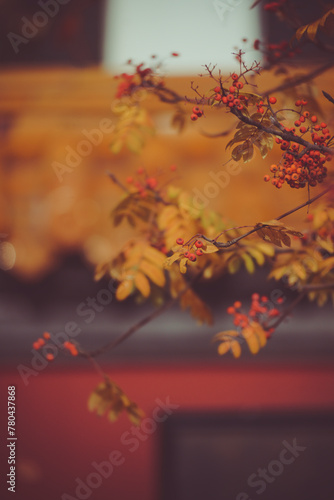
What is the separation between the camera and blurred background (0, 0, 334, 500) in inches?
127

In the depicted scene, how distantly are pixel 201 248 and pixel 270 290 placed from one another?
254 centimetres

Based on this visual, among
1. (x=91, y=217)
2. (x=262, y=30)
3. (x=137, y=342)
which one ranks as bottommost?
(x=137, y=342)

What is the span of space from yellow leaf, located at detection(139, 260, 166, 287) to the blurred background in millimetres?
1475

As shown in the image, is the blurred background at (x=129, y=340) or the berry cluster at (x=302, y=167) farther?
the blurred background at (x=129, y=340)

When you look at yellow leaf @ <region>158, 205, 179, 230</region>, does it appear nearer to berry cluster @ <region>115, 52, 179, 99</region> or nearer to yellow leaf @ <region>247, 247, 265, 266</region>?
yellow leaf @ <region>247, 247, 265, 266</region>

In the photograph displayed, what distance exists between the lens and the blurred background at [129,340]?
10.6 ft

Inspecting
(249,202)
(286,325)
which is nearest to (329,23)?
(249,202)

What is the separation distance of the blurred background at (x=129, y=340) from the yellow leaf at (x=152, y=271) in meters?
1.48

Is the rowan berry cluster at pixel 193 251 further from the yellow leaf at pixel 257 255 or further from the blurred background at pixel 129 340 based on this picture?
the blurred background at pixel 129 340

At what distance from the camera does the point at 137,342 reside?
369cm

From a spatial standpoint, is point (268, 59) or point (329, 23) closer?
point (329, 23)

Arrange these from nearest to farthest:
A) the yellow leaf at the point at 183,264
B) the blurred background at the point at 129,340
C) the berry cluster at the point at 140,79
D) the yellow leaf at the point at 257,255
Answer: the yellow leaf at the point at 183,264, the yellow leaf at the point at 257,255, the berry cluster at the point at 140,79, the blurred background at the point at 129,340

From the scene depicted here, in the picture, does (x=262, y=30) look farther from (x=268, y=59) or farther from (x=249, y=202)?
(x=268, y=59)

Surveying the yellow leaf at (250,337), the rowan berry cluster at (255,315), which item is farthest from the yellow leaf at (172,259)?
the yellow leaf at (250,337)
